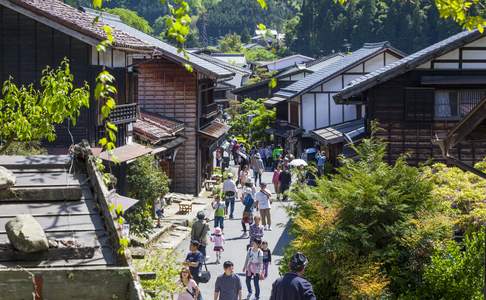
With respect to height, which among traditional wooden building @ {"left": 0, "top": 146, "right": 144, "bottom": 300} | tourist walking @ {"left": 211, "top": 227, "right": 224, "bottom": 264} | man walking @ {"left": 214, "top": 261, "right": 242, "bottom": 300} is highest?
traditional wooden building @ {"left": 0, "top": 146, "right": 144, "bottom": 300}

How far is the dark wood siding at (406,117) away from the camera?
25.0 meters

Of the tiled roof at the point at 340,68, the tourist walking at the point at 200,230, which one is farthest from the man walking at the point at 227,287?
→ the tiled roof at the point at 340,68

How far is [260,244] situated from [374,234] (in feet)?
14.9

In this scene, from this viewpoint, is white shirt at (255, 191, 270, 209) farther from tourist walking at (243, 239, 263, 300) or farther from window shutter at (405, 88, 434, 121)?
tourist walking at (243, 239, 263, 300)

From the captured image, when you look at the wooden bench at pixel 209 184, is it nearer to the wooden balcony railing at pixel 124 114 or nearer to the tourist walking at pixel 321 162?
the tourist walking at pixel 321 162

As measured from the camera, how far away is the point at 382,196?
13.4 m

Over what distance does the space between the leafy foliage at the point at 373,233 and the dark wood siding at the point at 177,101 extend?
2158 cm

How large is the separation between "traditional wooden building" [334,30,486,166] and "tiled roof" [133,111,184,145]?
22.4ft

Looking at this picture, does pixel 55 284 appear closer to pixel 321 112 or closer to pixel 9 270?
pixel 9 270

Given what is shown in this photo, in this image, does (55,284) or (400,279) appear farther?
(400,279)

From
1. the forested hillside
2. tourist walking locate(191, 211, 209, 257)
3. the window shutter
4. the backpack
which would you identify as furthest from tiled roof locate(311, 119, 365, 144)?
the forested hillside

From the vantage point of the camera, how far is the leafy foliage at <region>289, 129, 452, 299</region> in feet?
42.3

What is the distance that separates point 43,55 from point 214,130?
56.2 feet

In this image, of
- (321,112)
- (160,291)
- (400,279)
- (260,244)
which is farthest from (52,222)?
(321,112)
